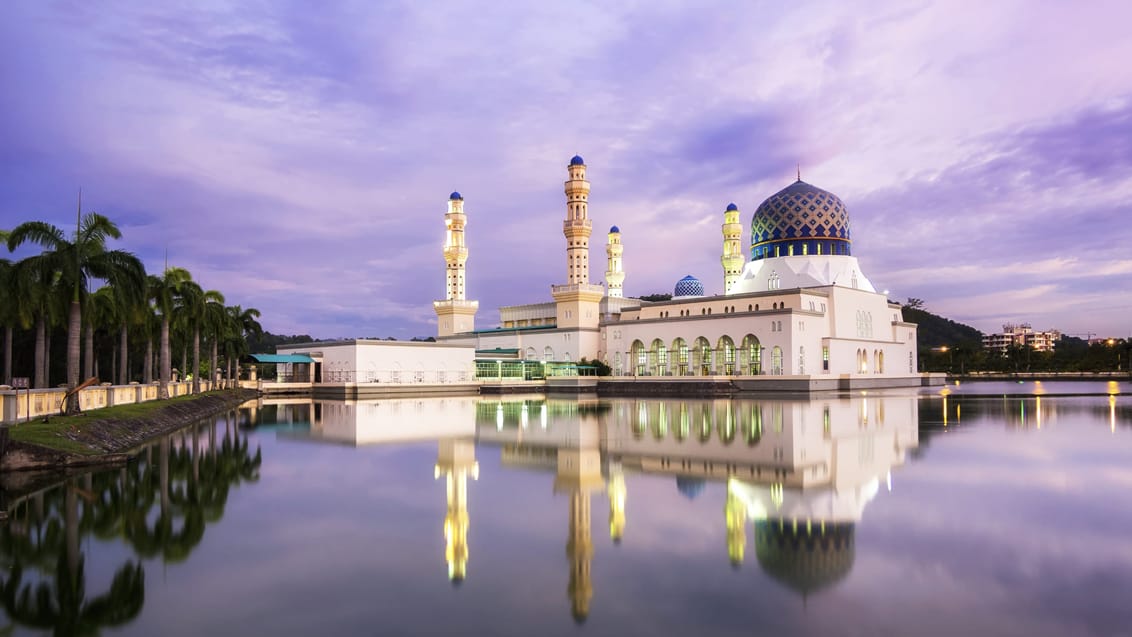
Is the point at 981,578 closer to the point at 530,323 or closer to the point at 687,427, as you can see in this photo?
the point at 687,427

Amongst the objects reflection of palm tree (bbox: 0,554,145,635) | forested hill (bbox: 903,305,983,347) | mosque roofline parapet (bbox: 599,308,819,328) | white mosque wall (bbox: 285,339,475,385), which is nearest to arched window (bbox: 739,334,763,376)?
mosque roofline parapet (bbox: 599,308,819,328)

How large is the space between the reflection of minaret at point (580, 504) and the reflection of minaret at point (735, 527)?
55.7 inches

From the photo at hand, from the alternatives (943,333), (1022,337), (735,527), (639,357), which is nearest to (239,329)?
(639,357)

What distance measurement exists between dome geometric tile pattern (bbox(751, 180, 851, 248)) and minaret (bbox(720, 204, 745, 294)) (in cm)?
744

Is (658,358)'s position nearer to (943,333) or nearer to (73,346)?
(73,346)

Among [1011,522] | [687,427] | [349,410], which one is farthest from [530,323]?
[1011,522]

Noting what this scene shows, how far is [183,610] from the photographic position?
6.58m

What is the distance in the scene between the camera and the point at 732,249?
239 feet

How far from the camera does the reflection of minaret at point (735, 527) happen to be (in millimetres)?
8148

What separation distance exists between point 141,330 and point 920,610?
3843 cm

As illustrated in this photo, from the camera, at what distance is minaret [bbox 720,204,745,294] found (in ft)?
237

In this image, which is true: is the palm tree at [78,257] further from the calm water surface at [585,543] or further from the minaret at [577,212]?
the minaret at [577,212]

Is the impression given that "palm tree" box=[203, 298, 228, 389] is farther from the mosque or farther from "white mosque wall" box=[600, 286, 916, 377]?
"white mosque wall" box=[600, 286, 916, 377]

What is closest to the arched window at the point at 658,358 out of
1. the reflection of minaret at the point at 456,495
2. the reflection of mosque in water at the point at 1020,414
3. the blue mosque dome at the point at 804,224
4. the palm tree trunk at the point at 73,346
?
the blue mosque dome at the point at 804,224
